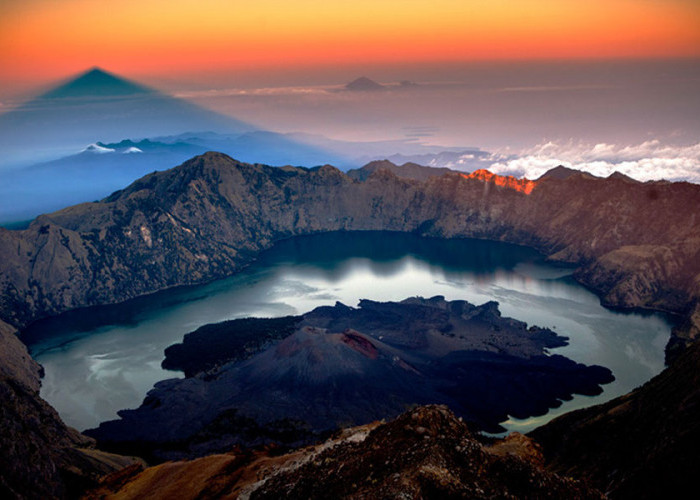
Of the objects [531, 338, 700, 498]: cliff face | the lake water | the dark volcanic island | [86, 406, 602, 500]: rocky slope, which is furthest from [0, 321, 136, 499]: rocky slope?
[531, 338, 700, 498]: cliff face

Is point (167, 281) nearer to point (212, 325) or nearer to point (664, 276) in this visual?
point (212, 325)

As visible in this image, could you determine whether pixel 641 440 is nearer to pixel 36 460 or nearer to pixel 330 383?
pixel 36 460

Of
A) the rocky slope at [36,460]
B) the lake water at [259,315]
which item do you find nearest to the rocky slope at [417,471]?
the rocky slope at [36,460]

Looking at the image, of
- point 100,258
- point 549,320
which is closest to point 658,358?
point 549,320

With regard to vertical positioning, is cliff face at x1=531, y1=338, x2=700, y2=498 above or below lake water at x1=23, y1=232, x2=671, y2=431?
above

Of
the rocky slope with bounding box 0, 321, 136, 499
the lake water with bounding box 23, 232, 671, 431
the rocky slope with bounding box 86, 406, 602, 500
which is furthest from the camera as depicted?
the lake water with bounding box 23, 232, 671, 431

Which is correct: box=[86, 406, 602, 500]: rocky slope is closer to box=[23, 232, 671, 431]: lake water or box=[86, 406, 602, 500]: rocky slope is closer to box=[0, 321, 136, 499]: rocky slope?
box=[0, 321, 136, 499]: rocky slope

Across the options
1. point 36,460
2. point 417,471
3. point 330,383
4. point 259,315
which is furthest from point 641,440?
point 259,315

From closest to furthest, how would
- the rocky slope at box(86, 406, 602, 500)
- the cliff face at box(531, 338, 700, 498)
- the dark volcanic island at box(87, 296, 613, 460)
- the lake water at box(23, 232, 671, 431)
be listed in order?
the rocky slope at box(86, 406, 602, 500) < the cliff face at box(531, 338, 700, 498) < the dark volcanic island at box(87, 296, 613, 460) < the lake water at box(23, 232, 671, 431)
